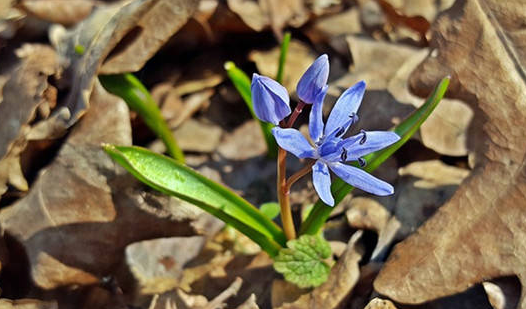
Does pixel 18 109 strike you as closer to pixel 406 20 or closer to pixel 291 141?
pixel 291 141

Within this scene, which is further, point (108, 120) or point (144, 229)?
point (108, 120)

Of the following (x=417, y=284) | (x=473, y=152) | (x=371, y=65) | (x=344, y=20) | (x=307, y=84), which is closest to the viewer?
(x=307, y=84)

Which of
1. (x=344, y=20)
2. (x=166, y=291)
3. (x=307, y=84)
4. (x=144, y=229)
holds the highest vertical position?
(x=307, y=84)

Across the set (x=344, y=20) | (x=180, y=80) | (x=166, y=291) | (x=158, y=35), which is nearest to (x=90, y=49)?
(x=158, y=35)

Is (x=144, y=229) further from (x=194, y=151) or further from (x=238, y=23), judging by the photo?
(x=238, y=23)

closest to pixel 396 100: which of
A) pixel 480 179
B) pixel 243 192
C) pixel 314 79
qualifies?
pixel 480 179

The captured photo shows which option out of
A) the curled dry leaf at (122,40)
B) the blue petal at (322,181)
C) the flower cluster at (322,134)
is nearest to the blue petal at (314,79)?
the flower cluster at (322,134)

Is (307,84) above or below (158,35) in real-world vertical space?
above
